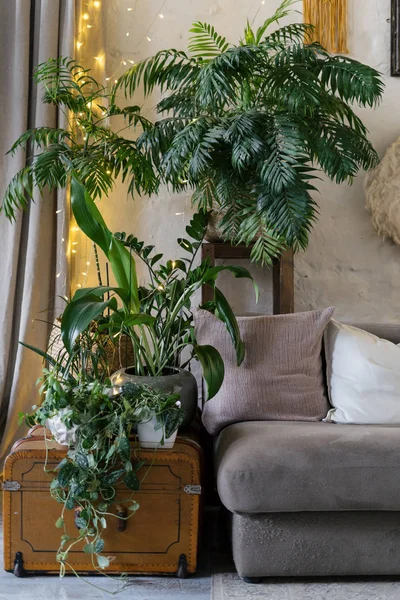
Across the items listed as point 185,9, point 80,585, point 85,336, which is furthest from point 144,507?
point 185,9

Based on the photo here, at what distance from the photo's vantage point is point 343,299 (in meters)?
2.96

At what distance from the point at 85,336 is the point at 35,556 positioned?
0.75m

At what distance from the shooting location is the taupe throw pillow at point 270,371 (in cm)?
218

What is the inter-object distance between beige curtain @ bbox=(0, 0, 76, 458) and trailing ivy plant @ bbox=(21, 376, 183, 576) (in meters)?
0.87

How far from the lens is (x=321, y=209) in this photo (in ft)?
9.67

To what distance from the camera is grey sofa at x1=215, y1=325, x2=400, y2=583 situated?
1782 mm

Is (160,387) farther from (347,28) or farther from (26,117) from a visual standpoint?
(347,28)

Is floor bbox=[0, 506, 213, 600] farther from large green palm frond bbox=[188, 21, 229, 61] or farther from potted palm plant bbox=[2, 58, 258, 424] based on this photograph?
large green palm frond bbox=[188, 21, 229, 61]

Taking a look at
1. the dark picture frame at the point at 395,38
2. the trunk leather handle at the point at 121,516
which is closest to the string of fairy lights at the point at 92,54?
the dark picture frame at the point at 395,38

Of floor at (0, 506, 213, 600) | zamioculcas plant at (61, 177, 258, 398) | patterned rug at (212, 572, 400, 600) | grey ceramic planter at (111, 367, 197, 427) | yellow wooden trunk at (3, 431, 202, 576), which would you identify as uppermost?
zamioculcas plant at (61, 177, 258, 398)

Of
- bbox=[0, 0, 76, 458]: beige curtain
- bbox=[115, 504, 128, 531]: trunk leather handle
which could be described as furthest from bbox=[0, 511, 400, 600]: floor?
bbox=[0, 0, 76, 458]: beige curtain

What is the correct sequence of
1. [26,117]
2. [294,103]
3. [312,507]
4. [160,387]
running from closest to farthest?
[312,507] → [160,387] → [294,103] → [26,117]

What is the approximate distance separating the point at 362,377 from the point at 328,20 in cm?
159

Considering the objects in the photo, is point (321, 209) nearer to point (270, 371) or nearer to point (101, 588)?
point (270, 371)
